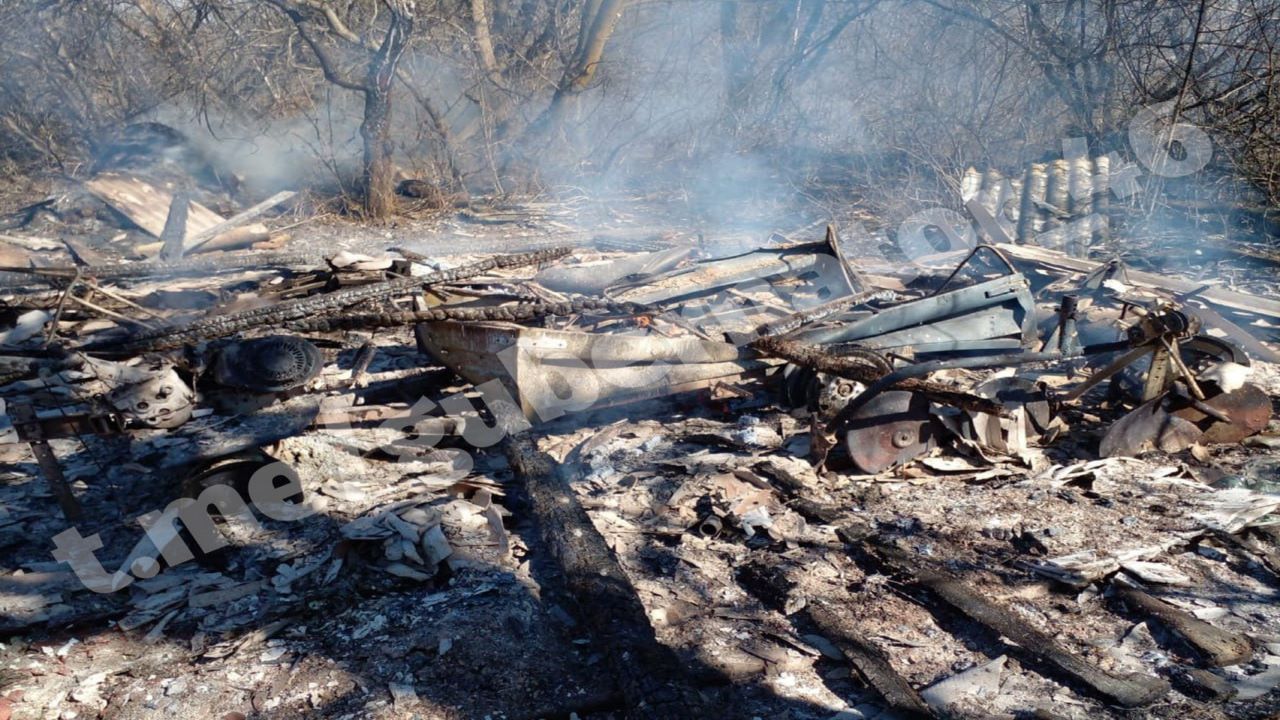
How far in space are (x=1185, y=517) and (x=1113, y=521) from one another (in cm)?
41

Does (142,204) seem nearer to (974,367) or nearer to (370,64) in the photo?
(370,64)

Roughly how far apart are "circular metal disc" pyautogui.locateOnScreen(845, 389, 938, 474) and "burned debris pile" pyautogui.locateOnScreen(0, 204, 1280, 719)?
19 mm

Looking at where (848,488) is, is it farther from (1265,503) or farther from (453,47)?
(453,47)

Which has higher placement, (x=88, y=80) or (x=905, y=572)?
(x=88, y=80)

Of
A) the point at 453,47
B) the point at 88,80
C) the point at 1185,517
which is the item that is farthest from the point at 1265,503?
the point at 88,80

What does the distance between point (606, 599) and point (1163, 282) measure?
7.77 metres

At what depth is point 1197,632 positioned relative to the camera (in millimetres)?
3443

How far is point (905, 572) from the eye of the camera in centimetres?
392

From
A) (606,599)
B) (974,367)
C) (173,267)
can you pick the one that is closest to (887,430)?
(974,367)

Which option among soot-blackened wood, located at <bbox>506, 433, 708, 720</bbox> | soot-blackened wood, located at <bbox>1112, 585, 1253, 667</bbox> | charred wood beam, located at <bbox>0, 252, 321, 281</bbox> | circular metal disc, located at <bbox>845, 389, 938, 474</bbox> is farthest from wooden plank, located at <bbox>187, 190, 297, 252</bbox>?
soot-blackened wood, located at <bbox>1112, 585, 1253, 667</bbox>

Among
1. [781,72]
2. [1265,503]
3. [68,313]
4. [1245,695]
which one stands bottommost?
[1245,695]

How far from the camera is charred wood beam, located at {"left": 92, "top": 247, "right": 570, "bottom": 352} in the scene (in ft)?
17.3

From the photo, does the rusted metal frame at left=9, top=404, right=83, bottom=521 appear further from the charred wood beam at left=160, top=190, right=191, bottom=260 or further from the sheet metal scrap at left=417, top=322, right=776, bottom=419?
the charred wood beam at left=160, top=190, right=191, bottom=260

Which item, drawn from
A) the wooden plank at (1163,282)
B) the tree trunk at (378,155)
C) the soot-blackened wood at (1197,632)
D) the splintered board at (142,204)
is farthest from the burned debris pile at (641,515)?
the tree trunk at (378,155)
